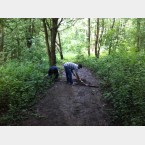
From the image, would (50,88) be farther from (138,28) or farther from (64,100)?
(138,28)

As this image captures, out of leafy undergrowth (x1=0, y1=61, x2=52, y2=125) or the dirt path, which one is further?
leafy undergrowth (x1=0, y1=61, x2=52, y2=125)

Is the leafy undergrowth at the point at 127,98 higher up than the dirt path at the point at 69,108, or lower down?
higher up

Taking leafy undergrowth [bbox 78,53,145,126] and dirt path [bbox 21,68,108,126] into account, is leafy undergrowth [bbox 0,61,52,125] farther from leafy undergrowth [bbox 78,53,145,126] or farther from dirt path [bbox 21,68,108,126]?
leafy undergrowth [bbox 78,53,145,126]

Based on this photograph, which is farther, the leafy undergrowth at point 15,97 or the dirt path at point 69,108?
the leafy undergrowth at point 15,97

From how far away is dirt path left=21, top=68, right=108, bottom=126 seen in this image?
713cm

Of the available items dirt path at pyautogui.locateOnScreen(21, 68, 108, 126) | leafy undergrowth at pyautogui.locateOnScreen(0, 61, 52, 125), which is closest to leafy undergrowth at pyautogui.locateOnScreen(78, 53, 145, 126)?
dirt path at pyautogui.locateOnScreen(21, 68, 108, 126)

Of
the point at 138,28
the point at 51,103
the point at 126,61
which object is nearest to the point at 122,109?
the point at 51,103

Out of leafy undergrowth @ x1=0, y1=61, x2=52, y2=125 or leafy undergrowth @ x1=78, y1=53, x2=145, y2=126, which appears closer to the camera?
leafy undergrowth @ x1=78, y1=53, x2=145, y2=126

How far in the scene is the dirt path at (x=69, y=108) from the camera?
713 centimetres

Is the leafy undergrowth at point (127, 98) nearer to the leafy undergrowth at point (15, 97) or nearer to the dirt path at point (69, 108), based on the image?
the dirt path at point (69, 108)

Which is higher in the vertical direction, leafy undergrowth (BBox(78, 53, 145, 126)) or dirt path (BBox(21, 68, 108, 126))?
leafy undergrowth (BBox(78, 53, 145, 126))

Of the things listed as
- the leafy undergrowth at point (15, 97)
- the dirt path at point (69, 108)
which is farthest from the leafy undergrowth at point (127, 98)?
the leafy undergrowth at point (15, 97)

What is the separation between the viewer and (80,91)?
1078 centimetres

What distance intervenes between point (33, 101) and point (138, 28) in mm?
Result: 15654
